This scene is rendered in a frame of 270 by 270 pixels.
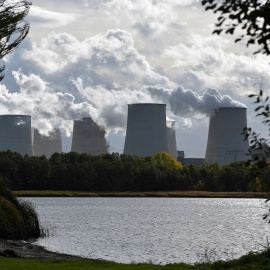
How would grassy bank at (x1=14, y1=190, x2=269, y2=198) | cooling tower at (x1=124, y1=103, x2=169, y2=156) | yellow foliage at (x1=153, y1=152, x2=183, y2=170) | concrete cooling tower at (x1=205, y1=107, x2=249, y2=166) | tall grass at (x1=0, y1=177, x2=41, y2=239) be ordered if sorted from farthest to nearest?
yellow foliage at (x1=153, y1=152, x2=183, y2=170) → grassy bank at (x1=14, y1=190, x2=269, y2=198) → concrete cooling tower at (x1=205, y1=107, x2=249, y2=166) → cooling tower at (x1=124, y1=103, x2=169, y2=156) → tall grass at (x1=0, y1=177, x2=41, y2=239)

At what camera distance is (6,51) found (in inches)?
615

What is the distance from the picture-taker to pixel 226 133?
6781cm

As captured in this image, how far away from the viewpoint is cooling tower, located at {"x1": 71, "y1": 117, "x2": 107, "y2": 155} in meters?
83.9

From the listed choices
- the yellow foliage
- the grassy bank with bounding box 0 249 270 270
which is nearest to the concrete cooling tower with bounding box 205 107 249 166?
the yellow foliage

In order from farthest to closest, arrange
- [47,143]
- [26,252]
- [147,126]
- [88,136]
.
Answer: [47,143] < [88,136] < [147,126] < [26,252]

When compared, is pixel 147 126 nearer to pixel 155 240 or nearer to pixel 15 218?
pixel 155 240

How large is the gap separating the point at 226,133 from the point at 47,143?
41994mm

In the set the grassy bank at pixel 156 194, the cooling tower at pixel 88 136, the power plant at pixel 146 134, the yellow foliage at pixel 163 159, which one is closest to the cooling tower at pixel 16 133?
the power plant at pixel 146 134

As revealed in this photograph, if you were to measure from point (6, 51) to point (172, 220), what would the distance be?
24.5 metres

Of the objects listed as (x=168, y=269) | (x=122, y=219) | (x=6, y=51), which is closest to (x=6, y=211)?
(x=6, y=51)

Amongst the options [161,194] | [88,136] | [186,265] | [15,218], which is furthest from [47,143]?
[186,265]

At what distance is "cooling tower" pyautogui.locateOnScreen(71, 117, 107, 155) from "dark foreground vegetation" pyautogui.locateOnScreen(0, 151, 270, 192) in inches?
294

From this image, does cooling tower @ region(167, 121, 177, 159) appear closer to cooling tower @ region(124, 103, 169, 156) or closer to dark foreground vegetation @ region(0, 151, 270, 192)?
dark foreground vegetation @ region(0, 151, 270, 192)

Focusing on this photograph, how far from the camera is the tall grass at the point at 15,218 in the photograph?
2134 centimetres
